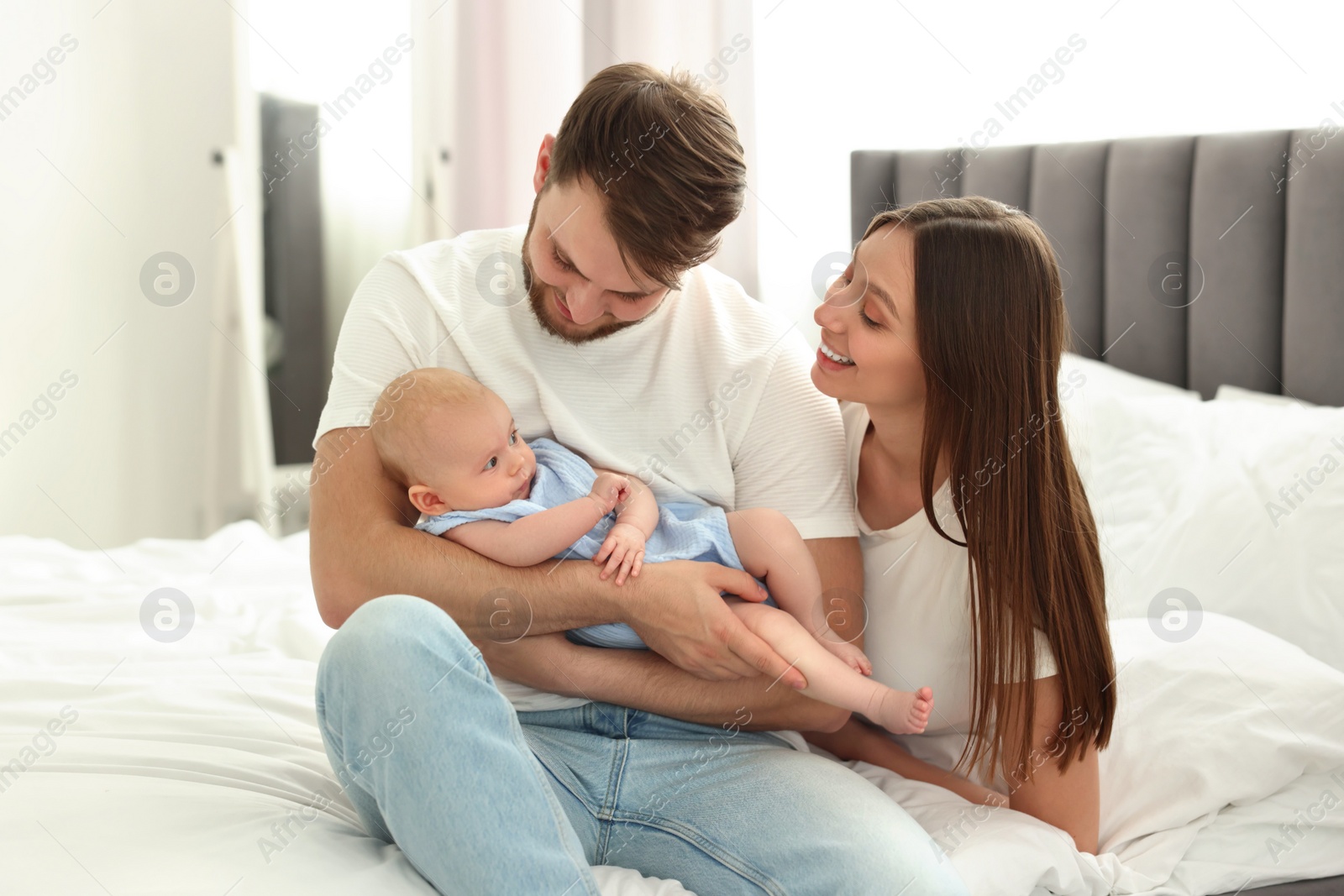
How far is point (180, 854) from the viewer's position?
3.38 feet

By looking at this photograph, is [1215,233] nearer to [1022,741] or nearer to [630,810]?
[1022,741]

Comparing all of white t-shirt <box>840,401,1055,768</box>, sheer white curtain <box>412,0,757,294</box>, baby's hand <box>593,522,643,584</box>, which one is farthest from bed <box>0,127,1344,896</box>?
sheer white curtain <box>412,0,757,294</box>

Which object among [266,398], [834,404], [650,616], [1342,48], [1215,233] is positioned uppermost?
[1342,48]

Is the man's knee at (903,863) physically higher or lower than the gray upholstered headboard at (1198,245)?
lower

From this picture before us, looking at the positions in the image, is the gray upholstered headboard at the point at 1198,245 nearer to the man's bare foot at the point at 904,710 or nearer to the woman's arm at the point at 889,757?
the woman's arm at the point at 889,757

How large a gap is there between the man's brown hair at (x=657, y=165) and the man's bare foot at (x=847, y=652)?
501 mm

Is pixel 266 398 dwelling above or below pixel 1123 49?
below

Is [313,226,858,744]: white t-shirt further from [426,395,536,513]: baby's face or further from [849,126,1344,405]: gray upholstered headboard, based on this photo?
[849,126,1344,405]: gray upholstered headboard

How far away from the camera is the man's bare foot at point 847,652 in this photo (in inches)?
49.7


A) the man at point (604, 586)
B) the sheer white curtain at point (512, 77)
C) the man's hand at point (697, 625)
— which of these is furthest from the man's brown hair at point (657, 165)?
the sheer white curtain at point (512, 77)

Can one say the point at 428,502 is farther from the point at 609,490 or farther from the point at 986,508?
the point at 986,508

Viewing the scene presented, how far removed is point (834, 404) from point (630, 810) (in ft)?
2.04

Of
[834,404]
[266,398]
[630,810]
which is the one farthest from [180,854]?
[266,398]

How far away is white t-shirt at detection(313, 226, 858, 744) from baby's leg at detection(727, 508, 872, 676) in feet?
0.23
